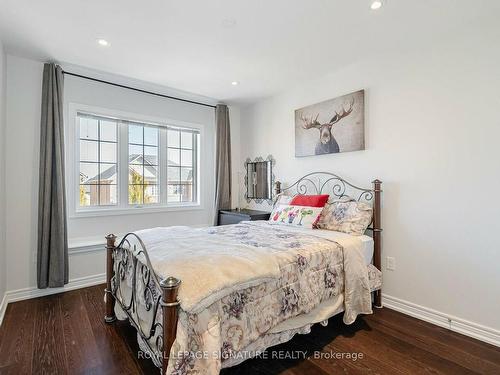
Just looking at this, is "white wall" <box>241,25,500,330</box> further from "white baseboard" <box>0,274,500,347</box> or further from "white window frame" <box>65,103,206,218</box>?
"white window frame" <box>65,103,206,218</box>

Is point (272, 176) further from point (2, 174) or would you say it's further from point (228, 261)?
point (2, 174)

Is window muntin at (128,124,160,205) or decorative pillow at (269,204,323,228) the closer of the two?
decorative pillow at (269,204,323,228)

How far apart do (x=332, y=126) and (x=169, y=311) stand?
2.63m

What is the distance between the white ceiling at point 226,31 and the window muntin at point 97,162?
0.74m

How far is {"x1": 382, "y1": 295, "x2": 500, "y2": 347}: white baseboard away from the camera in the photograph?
205 centimetres

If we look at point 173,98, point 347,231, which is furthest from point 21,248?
point 347,231

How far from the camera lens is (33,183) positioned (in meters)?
2.88

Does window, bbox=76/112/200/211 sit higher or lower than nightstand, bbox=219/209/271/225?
higher

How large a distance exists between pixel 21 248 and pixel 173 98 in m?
2.54

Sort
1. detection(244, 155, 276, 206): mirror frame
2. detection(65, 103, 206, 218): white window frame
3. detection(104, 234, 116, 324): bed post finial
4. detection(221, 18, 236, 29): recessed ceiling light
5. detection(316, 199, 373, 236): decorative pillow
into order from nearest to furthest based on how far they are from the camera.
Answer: detection(221, 18, 236, 29): recessed ceiling light → detection(104, 234, 116, 324): bed post finial → detection(316, 199, 373, 236): decorative pillow → detection(65, 103, 206, 218): white window frame → detection(244, 155, 276, 206): mirror frame

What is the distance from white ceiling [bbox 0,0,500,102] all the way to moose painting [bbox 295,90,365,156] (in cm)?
41

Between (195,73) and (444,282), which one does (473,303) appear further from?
(195,73)

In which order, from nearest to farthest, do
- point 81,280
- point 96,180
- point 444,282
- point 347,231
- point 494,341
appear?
point 494,341 < point 444,282 < point 347,231 < point 81,280 < point 96,180

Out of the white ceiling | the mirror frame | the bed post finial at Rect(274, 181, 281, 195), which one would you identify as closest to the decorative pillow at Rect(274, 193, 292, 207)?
the bed post finial at Rect(274, 181, 281, 195)
